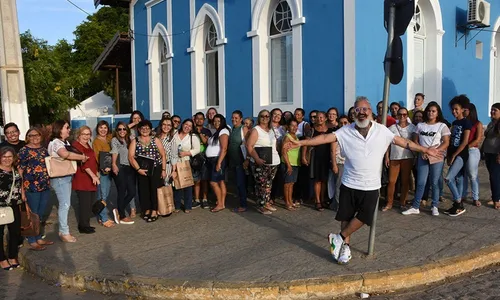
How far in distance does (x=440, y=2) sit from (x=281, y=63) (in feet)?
13.5

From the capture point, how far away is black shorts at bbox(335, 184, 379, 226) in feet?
15.7

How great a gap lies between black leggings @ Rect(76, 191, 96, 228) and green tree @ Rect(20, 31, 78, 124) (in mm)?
12902

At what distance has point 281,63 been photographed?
34.7 ft

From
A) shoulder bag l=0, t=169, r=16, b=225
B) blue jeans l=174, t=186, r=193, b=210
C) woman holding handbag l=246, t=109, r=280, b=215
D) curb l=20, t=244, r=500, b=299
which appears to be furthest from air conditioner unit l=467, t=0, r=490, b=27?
shoulder bag l=0, t=169, r=16, b=225

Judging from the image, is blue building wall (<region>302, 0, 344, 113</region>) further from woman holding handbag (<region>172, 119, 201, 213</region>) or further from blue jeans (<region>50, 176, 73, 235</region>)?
blue jeans (<region>50, 176, 73, 235</region>)

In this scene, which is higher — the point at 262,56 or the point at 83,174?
the point at 262,56

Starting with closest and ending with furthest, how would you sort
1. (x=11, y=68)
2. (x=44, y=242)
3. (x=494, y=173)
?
(x=44, y=242)
(x=494, y=173)
(x=11, y=68)

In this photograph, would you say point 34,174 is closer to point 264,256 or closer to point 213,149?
point 213,149

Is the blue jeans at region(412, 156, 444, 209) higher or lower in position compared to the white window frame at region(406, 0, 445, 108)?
lower

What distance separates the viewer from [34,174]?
5.96m

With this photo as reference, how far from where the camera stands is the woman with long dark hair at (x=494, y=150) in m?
6.88

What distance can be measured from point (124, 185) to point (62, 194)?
1.12 m

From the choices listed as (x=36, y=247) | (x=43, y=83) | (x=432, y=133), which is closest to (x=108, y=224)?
(x=36, y=247)

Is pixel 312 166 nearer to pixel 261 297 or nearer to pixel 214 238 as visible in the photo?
pixel 214 238
